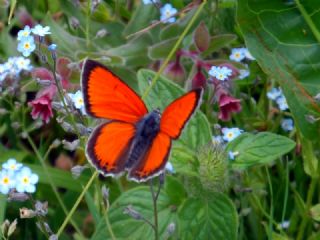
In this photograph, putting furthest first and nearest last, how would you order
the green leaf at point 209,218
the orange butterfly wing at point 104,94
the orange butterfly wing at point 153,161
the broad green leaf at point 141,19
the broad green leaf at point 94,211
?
the broad green leaf at point 141,19, the broad green leaf at point 94,211, the green leaf at point 209,218, the orange butterfly wing at point 104,94, the orange butterfly wing at point 153,161

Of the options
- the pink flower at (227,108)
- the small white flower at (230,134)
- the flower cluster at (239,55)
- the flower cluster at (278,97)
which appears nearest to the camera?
the small white flower at (230,134)

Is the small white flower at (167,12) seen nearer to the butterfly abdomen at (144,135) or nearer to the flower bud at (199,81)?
the flower bud at (199,81)

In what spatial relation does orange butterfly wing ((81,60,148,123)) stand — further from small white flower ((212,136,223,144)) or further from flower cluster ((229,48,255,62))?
flower cluster ((229,48,255,62))

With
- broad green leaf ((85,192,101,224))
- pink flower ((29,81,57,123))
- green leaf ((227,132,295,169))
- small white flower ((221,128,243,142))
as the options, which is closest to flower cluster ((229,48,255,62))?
small white flower ((221,128,243,142))

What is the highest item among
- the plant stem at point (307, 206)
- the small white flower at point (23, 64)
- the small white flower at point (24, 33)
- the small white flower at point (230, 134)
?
the small white flower at point (24, 33)

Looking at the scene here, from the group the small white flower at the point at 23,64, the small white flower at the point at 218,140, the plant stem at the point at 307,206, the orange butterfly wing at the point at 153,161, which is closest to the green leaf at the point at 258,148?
the small white flower at the point at 218,140

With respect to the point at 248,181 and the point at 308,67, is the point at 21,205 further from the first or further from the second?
the point at 308,67

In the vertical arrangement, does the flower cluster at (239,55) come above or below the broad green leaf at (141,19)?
below
